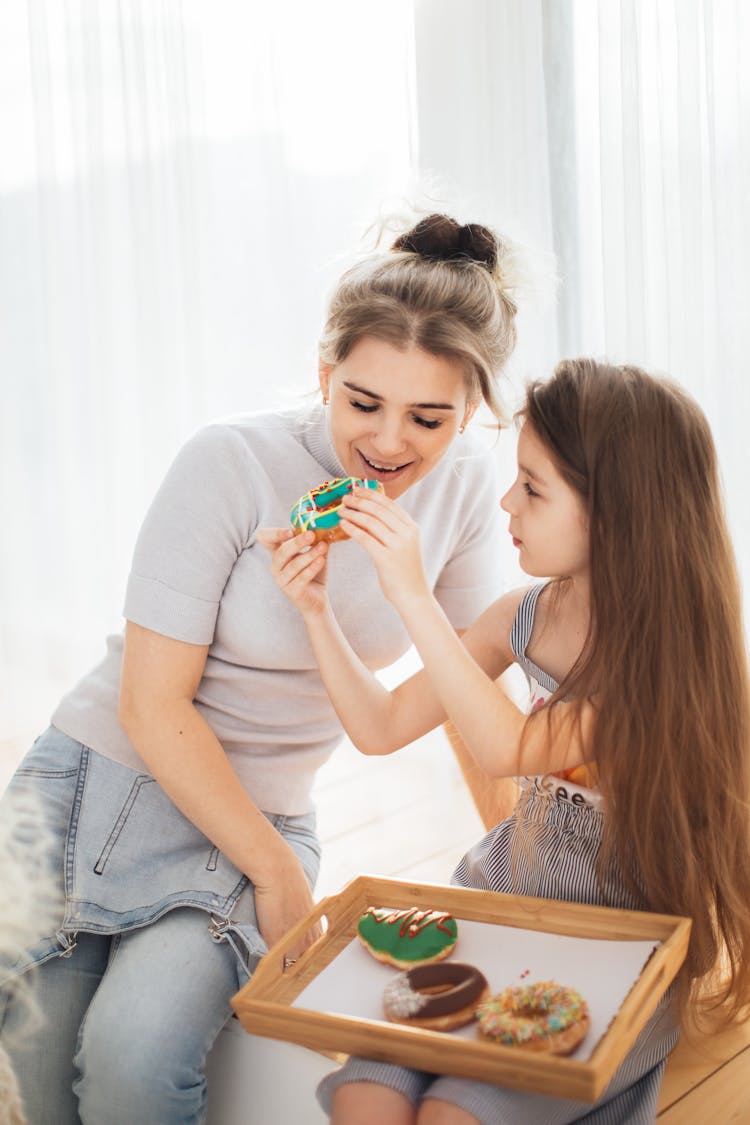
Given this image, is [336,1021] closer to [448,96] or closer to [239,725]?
[239,725]

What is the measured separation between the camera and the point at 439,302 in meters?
1.51

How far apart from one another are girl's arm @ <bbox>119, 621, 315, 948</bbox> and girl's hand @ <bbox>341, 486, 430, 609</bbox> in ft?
1.03

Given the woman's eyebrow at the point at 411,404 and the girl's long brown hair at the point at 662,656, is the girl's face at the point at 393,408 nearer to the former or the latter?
the woman's eyebrow at the point at 411,404

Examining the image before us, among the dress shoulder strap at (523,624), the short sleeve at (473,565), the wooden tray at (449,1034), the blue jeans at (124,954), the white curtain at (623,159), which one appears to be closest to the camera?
the wooden tray at (449,1034)

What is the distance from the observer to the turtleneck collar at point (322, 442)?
5.38 ft

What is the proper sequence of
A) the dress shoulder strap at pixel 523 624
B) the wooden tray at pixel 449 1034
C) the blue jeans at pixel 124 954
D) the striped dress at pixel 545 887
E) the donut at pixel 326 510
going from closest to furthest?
the wooden tray at pixel 449 1034, the striped dress at pixel 545 887, the blue jeans at pixel 124 954, the donut at pixel 326 510, the dress shoulder strap at pixel 523 624

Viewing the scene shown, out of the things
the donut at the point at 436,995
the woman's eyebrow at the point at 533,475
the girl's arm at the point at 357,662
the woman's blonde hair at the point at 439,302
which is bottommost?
the donut at the point at 436,995

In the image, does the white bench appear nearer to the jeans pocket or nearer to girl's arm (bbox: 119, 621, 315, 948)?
girl's arm (bbox: 119, 621, 315, 948)

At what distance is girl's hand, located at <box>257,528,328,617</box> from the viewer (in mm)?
1452

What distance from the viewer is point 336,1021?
1.02 meters

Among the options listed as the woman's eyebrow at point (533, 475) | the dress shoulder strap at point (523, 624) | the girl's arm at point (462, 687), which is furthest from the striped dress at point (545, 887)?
the woman's eyebrow at point (533, 475)

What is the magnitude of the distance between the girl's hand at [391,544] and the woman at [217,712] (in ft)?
0.45

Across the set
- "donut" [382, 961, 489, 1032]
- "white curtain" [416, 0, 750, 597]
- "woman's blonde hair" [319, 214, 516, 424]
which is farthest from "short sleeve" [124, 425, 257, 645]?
"white curtain" [416, 0, 750, 597]

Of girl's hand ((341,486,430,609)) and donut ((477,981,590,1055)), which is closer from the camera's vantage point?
donut ((477,981,590,1055))
